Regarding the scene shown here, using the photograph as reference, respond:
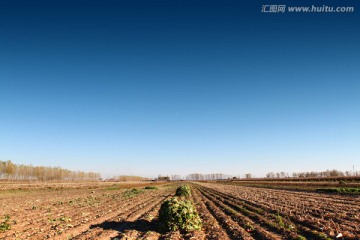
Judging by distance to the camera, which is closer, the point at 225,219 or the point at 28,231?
the point at 28,231

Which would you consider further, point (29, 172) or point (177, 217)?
point (29, 172)

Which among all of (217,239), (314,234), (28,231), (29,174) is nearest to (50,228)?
(28,231)

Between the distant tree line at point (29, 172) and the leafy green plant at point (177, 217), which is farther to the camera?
the distant tree line at point (29, 172)

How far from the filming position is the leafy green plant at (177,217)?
44.6 feet

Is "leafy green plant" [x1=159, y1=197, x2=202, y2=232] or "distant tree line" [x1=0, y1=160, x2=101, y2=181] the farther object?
"distant tree line" [x1=0, y1=160, x2=101, y2=181]

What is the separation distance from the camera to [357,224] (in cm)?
1339

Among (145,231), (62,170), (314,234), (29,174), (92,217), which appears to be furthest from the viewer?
(62,170)

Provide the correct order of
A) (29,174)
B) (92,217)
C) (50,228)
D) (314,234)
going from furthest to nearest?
(29,174) → (92,217) → (50,228) → (314,234)

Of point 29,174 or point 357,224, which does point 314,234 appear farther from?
point 29,174

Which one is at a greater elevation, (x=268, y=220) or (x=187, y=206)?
(x=187, y=206)

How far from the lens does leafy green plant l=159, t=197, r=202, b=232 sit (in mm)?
13602

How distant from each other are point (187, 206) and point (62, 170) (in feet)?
644

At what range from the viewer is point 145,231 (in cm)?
1389

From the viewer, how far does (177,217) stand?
44.8 ft
